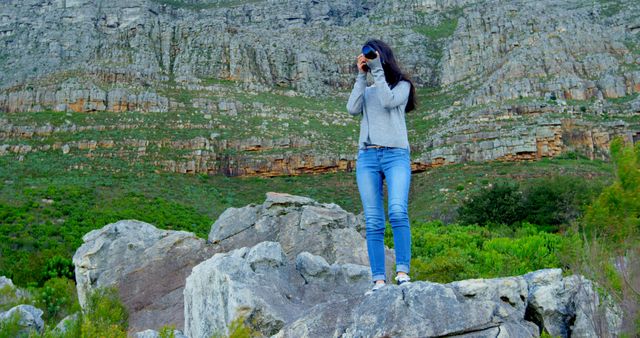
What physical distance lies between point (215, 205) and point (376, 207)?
111 feet

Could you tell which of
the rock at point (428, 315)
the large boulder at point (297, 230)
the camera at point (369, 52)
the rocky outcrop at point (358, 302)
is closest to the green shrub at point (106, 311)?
the rocky outcrop at point (358, 302)

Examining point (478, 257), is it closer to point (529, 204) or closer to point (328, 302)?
point (328, 302)

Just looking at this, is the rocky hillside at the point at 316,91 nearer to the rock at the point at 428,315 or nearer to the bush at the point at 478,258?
the bush at the point at 478,258

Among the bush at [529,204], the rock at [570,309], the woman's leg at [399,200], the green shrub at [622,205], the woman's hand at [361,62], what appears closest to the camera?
the woman's leg at [399,200]

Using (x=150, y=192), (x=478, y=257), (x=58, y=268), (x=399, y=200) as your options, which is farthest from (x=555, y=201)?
(x=150, y=192)

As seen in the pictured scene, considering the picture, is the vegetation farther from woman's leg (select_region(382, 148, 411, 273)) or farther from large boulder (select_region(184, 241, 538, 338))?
woman's leg (select_region(382, 148, 411, 273))

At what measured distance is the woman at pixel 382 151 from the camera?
212 inches

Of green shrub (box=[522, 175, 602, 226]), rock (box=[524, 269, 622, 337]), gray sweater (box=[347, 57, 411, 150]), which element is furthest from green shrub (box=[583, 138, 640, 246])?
green shrub (box=[522, 175, 602, 226])

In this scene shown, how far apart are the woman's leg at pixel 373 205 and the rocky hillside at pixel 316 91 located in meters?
31.3

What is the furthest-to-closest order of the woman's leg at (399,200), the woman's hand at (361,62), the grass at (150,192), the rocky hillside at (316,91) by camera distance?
1. the rocky hillside at (316,91)
2. the grass at (150,192)
3. the woman's hand at (361,62)
4. the woman's leg at (399,200)

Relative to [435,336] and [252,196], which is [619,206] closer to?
[435,336]

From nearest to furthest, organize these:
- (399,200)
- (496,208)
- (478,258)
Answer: (399,200), (478,258), (496,208)

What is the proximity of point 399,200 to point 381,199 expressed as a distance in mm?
333

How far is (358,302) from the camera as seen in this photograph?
4.94 meters
